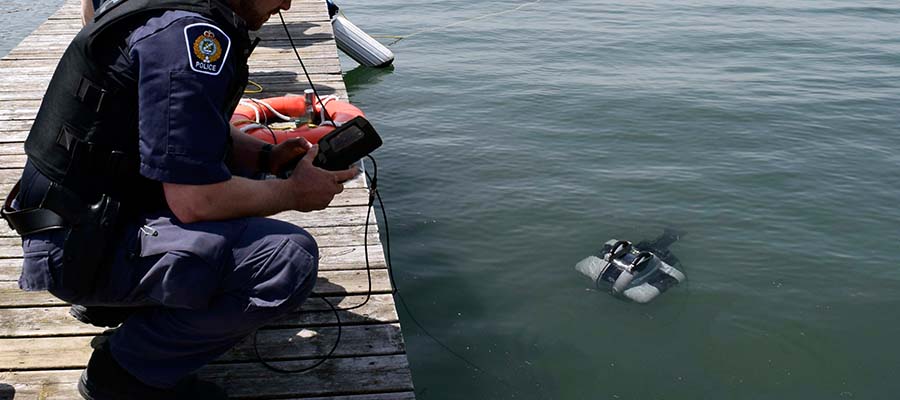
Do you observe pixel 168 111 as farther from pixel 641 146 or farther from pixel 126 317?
pixel 641 146

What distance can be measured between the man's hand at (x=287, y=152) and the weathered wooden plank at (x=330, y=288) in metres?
0.59

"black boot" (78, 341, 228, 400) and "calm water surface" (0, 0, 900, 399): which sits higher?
"black boot" (78, 341, 228, 400)

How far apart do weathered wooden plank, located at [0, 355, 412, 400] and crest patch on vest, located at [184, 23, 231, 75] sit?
1.04m

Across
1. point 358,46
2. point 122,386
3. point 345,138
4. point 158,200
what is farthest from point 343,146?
point 358,46

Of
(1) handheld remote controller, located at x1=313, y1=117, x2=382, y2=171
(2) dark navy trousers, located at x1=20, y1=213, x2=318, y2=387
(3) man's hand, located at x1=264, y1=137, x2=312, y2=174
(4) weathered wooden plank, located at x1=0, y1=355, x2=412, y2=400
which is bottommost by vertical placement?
(4) weathered wooden plank, located at x1=0, y1=355, x2=412, y2=400

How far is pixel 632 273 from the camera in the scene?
4.62 meters

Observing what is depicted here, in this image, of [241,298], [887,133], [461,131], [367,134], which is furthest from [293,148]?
[887,133]

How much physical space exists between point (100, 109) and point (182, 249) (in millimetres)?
383

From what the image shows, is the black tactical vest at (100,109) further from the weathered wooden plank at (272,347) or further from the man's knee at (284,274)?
the weathered wooden plank at (272,347)

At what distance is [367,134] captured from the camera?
241cm

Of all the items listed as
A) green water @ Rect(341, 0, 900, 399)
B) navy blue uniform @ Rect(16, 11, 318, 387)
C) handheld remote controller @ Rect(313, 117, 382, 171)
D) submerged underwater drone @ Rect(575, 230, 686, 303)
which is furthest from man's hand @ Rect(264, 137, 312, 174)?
submerged underwater drone @ Rect(575, 230, 686, 303)

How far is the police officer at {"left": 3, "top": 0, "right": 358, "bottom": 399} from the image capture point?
194cm

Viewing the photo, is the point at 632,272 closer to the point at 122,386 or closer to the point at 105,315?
the point at 105,315

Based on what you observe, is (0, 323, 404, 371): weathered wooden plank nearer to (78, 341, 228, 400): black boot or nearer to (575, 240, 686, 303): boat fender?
(78, 341, 228, 400): black boot
